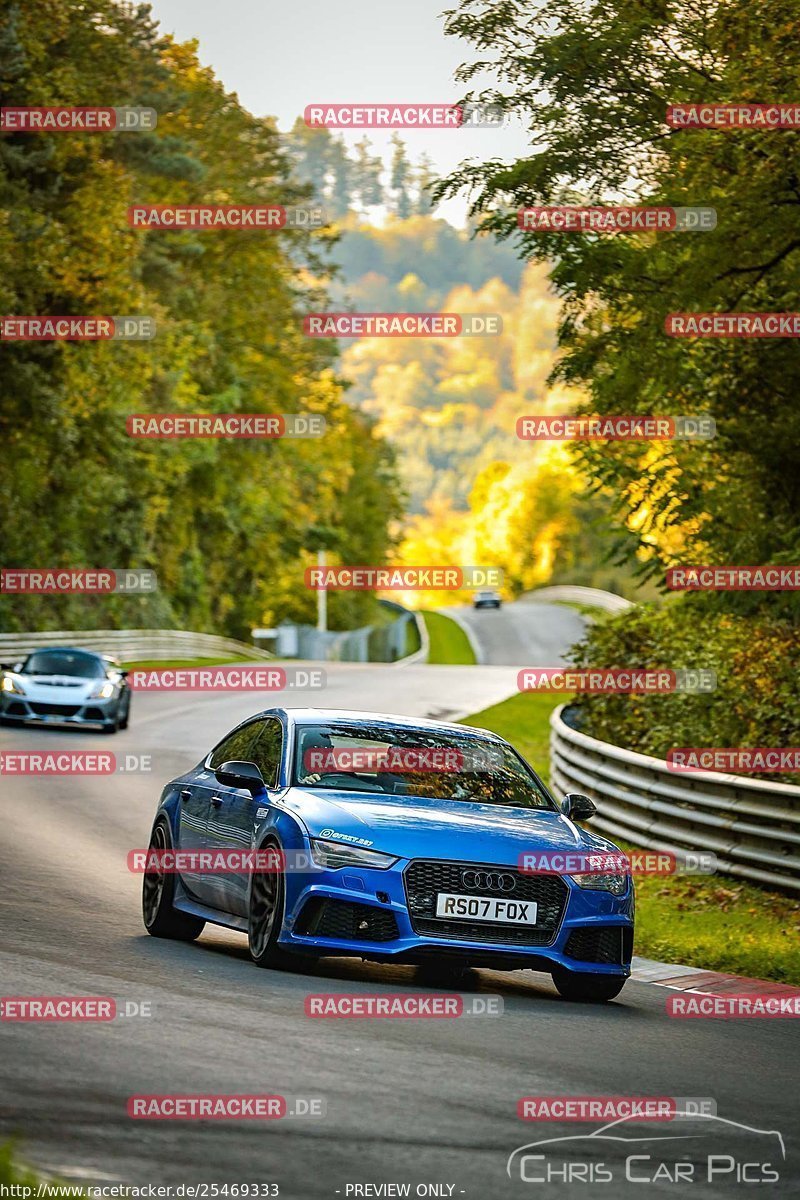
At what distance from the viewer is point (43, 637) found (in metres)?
46.5

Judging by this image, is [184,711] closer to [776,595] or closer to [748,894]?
[776,595]

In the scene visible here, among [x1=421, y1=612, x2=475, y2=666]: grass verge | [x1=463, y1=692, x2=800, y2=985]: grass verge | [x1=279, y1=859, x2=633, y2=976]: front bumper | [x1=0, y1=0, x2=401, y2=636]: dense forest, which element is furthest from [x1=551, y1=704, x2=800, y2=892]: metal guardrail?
[x1=421, y1=612, x2=475, y2=666]: grass verge

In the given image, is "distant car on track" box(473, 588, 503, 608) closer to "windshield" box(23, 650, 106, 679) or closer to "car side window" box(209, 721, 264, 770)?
"windshield" box(23, 650, 106, 679)

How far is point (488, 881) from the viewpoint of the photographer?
9719 mm

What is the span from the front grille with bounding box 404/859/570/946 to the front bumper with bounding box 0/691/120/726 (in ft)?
69.5

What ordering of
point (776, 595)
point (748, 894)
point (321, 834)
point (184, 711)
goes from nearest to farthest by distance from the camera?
1. point (321, 834)
2. point (748, 894)
3. point (776, 595)
4. point (184, 711)

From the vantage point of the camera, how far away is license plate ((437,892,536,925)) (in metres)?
9.62

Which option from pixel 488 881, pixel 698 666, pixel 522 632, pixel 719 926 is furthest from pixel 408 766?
pixel 522 632

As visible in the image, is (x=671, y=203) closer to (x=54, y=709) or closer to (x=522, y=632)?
(x=54, y=709)

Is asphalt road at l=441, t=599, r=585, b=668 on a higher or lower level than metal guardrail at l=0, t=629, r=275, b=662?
lower

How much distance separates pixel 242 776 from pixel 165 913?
133cm

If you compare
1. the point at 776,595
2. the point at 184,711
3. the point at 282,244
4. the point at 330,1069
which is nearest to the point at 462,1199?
the point at 330,1069

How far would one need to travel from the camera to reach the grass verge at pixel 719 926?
12.1 m

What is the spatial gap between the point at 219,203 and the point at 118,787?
146ft
